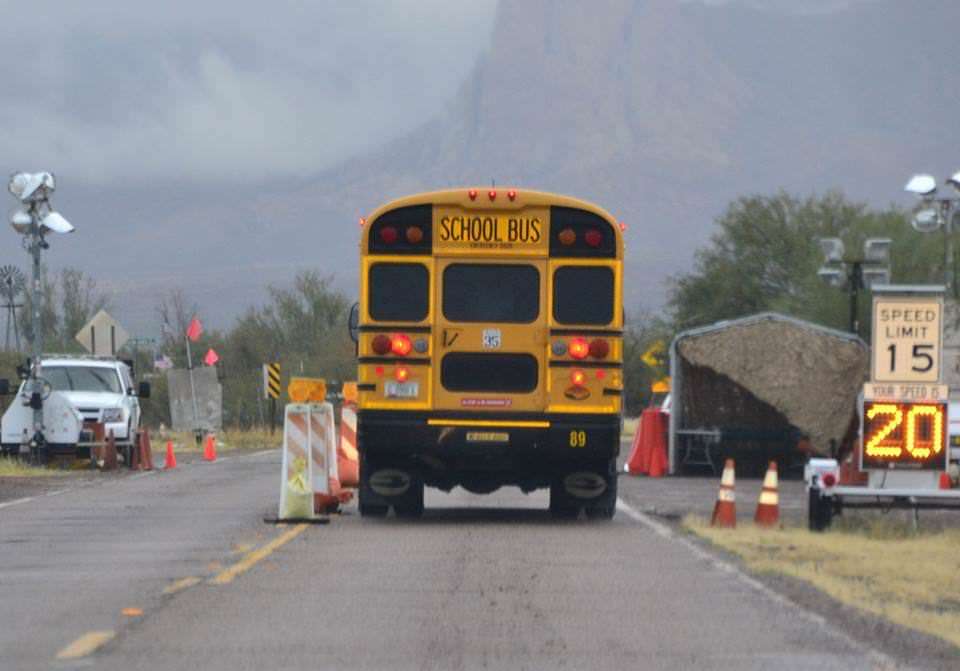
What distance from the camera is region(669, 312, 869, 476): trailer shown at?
3325cm

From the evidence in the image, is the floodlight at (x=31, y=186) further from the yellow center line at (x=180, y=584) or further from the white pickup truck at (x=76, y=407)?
the yellow center line at (x=180, y=584)

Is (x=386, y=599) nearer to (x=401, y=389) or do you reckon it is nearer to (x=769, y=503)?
(x=401, y=389)

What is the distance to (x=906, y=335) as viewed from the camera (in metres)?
18.8

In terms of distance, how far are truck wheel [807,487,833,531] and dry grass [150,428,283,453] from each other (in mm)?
33019

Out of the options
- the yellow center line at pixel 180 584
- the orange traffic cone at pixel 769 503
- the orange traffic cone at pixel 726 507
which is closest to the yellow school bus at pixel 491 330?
the orange traffic cone at pixel 726 507

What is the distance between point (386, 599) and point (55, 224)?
920 inches

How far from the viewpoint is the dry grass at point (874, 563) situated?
13312 millimetres

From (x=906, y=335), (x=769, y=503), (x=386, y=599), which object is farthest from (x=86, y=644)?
(x=769, y=503)

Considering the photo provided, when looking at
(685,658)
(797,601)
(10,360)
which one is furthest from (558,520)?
(10,360)

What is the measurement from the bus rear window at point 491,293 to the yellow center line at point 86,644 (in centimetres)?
938

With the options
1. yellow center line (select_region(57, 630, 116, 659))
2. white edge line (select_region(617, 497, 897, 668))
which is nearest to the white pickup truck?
white edge line (select_region(617, 497, 897, 668))

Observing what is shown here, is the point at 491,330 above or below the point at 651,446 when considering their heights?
above

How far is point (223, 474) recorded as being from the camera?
34.2 m

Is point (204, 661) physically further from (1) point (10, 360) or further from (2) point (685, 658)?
(1) point (10, 360)
